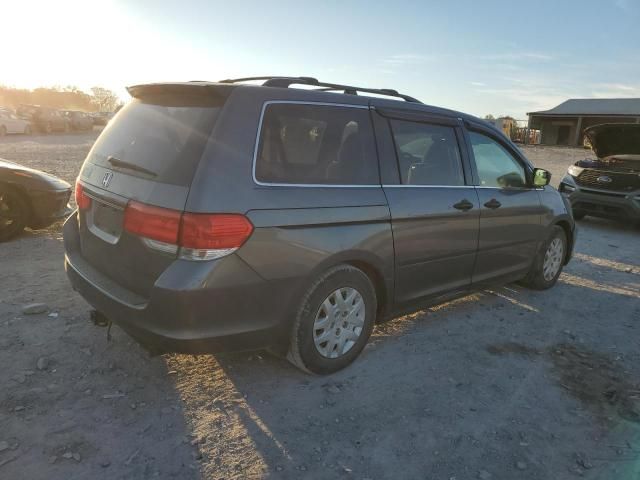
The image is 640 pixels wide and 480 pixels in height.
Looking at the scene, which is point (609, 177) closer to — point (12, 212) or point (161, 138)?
point (161, 138)

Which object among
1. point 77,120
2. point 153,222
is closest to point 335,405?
point 153,222

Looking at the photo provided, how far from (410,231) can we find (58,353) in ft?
8.56

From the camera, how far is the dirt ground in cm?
242

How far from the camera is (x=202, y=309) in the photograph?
8.22 ft

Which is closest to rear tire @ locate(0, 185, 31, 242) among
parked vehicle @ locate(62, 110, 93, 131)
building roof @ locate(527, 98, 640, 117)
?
parked vehicle @ locate(62, 110, 93, 131)

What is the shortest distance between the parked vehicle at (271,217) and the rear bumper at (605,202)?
5874mm

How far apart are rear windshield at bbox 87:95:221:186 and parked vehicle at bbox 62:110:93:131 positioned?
1318 inches

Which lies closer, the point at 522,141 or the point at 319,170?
the point at 319,170

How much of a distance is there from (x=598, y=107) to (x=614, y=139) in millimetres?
38953

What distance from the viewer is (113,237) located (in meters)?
2.86

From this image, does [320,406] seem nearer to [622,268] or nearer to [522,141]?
[622,268]

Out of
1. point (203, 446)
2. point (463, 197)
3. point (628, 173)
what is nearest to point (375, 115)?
point (463, 197)

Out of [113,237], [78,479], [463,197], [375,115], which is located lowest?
[78,479]

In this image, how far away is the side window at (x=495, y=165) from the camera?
4.16 m
